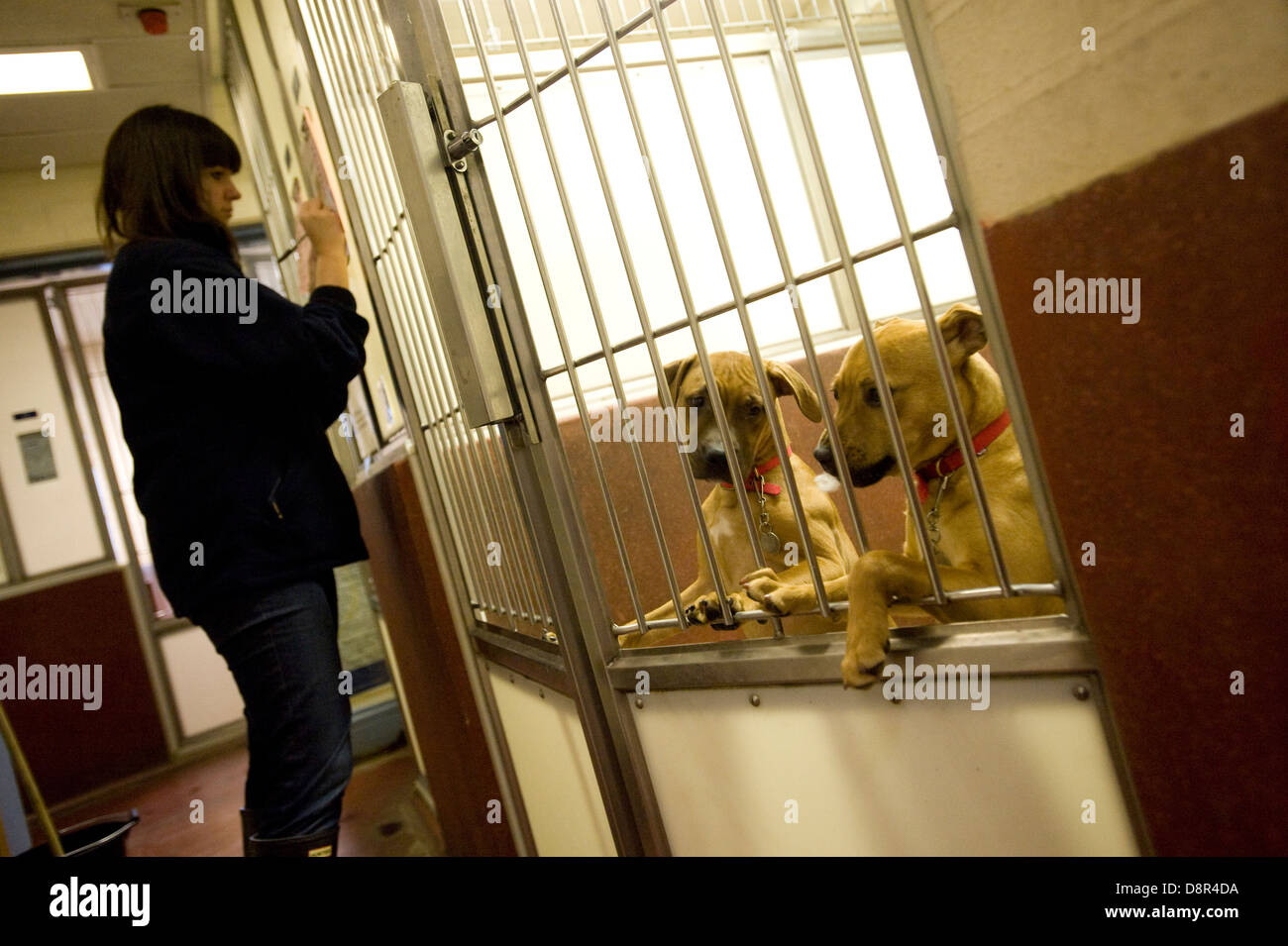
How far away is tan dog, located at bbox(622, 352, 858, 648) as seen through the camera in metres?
1.69

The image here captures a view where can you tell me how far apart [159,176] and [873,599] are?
1.90m

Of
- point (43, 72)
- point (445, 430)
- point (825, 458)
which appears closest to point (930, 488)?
point (825, 458)

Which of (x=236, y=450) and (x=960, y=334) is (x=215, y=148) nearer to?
(x=236, y=450)

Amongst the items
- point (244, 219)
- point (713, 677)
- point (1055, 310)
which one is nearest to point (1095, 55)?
point (1055, 310)

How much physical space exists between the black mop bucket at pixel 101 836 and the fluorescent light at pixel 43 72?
144 inches

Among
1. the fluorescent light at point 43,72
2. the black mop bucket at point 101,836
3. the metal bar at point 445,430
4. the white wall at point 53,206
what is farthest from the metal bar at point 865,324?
the white wall at point 53,206

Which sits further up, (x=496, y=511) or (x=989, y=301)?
(x=989, y=301)

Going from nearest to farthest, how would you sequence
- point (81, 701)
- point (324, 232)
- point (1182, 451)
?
point (1182, 451) < point (324, 232) < point (81, 701)

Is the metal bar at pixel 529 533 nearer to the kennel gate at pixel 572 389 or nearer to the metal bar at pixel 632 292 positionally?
the kennel gate at pixel 572 389

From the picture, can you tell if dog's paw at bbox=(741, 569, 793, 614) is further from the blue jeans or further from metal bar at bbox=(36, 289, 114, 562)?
metal bar at bbox=(36, 289, 114, 562)

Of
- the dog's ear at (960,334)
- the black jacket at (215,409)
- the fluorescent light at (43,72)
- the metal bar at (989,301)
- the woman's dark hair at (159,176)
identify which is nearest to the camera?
the metal bar at (989,301)

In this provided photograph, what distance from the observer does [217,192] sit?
2.03 m

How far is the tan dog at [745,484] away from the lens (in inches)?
66.4

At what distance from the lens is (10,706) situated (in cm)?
506
